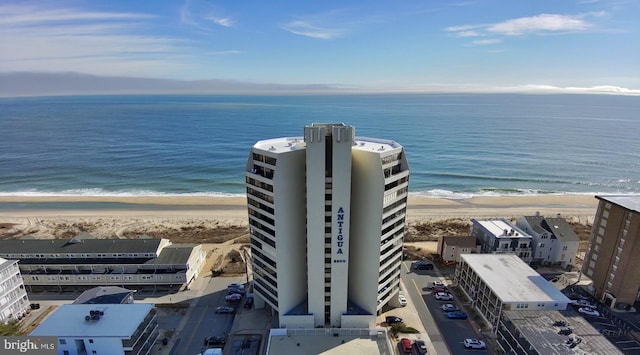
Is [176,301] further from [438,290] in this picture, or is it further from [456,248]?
[456,248]

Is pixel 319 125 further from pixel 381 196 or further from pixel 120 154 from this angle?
pixel 120 154

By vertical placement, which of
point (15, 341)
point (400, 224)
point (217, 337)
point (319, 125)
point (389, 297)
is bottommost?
point (217, 337)

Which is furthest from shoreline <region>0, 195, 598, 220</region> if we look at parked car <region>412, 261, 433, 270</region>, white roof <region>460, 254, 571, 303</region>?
white roof <region>460, 254, 571, 303</region>

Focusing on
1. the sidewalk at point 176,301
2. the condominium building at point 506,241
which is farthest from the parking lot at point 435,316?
the sidewalk at point 176,301

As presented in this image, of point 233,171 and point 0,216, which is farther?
point 233,171

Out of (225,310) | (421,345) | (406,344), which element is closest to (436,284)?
(421,345)

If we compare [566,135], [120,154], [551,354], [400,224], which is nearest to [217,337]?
[400,224]

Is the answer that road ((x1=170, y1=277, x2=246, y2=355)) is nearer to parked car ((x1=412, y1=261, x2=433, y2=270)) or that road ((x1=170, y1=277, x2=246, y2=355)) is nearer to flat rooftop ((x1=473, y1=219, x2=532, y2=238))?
parked car ((x1=412, y1=261, x2=433, y2=270))

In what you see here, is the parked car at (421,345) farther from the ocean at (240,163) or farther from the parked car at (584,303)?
the ocean at (240,163)
